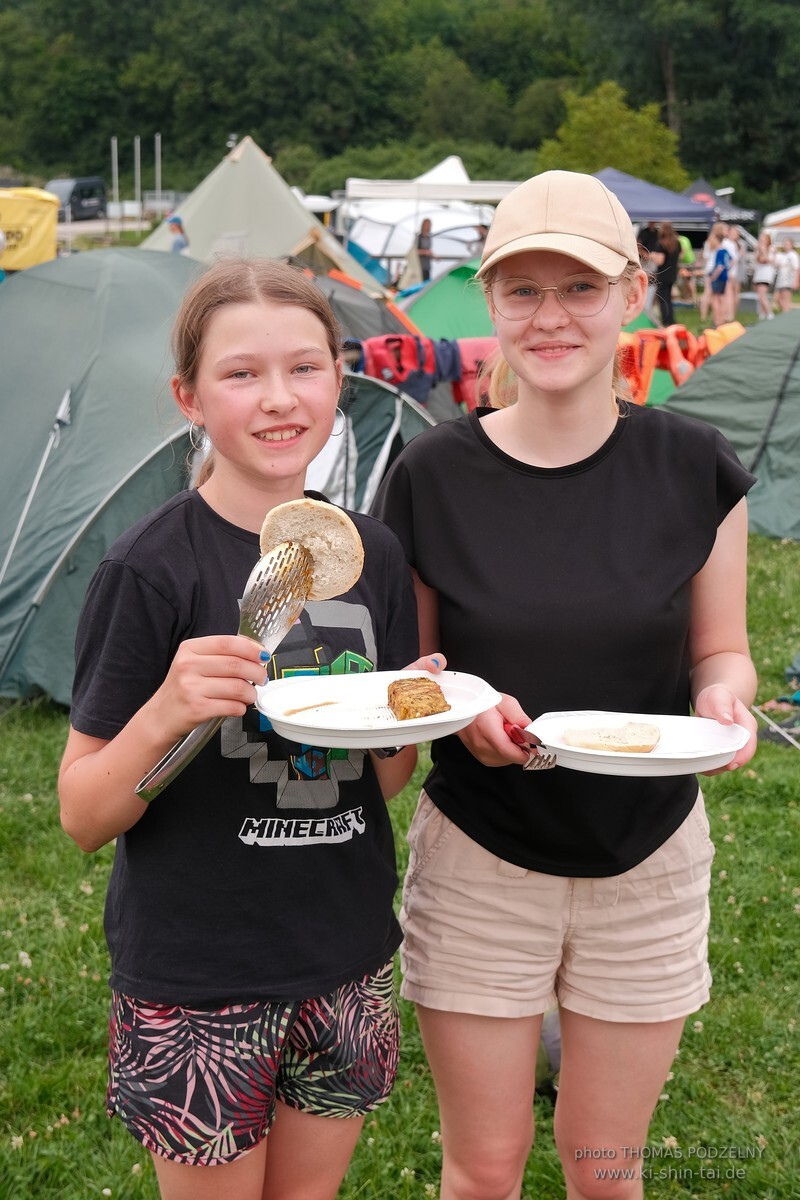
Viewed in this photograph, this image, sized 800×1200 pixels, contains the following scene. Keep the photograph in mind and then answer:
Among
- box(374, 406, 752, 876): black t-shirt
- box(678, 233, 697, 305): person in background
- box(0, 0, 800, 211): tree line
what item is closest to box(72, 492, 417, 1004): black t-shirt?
box(374, 406, 752, 876): black t-shirt

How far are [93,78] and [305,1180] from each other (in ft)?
248

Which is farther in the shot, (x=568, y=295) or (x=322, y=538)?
(x=568, y=295)

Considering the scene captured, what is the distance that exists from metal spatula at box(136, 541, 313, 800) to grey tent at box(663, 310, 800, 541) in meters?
7.46

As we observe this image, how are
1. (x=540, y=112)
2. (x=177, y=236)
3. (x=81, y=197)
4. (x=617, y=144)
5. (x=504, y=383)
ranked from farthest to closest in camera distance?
(x=540, y=112)
(x=81, y=197)
(x=617, y=144)
(x=177, y=236)
(x=504, y=383)

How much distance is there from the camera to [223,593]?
1692 mm

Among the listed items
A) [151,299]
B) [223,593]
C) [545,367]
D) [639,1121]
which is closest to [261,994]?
[223,593]

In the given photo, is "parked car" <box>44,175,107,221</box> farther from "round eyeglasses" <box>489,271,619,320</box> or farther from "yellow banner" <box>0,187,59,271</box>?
"round eyeglasses" <box>489,271,619,320</box>

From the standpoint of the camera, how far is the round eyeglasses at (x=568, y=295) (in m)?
1.88

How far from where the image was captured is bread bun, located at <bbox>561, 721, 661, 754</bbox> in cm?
170

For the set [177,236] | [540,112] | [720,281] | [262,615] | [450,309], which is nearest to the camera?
[262,615]

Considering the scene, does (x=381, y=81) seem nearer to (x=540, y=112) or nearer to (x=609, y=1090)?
(x=540, y=112)

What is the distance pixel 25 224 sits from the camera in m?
22.3

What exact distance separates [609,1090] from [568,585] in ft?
2.87

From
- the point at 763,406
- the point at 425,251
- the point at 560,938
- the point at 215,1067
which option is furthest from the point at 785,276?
the point at 215,1067
